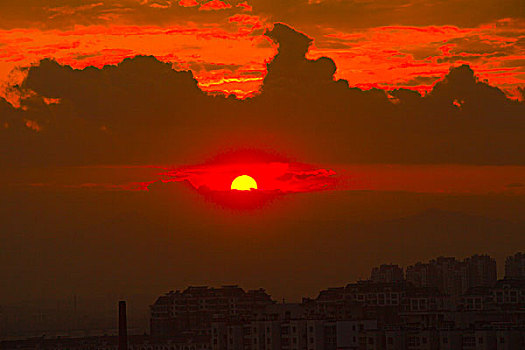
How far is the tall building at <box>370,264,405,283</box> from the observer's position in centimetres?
8469

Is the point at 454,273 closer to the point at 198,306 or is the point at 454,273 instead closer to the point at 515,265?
the point at 515,265

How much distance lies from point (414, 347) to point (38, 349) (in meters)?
27.9

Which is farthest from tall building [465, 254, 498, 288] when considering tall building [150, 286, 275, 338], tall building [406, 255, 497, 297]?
tall building [150, 286, 275, 338]

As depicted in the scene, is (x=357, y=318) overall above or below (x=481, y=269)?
below

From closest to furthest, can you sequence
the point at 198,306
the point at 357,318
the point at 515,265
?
1. the point at 357,318
2. the point at 198,306
3. the point at 515,265

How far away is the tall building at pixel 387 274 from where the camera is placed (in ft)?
278

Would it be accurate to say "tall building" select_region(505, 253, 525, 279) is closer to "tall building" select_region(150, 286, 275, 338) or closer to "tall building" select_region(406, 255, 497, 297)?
"tall building" select_region(406, 255, 497, 297)

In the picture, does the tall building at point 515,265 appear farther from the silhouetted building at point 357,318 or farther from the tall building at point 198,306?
the tall building at point 198,306

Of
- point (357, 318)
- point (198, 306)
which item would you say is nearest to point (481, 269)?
point (198, 306)

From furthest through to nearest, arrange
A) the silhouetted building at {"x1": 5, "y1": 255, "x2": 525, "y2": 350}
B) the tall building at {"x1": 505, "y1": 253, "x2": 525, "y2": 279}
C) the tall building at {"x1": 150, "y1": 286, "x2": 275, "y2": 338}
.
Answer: the tall building at {"x1": 505, "y1": 253, "x2": 525, "y2": 279}
the tall building at {"x1": 150, "y1": 286, "x2": 275, "y2": 338}
the silhouetted building at {"x1": 5, "y1": 255, "x2": 525, "y2": 350}

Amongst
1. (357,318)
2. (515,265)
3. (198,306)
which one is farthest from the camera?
(515,265)

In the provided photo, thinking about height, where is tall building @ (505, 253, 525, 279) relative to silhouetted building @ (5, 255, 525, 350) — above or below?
above

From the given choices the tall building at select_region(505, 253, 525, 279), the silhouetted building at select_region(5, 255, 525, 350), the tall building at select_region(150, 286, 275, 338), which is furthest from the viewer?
the tall building at select_region(505, 253, 525, 279)

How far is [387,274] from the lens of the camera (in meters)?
85.2
